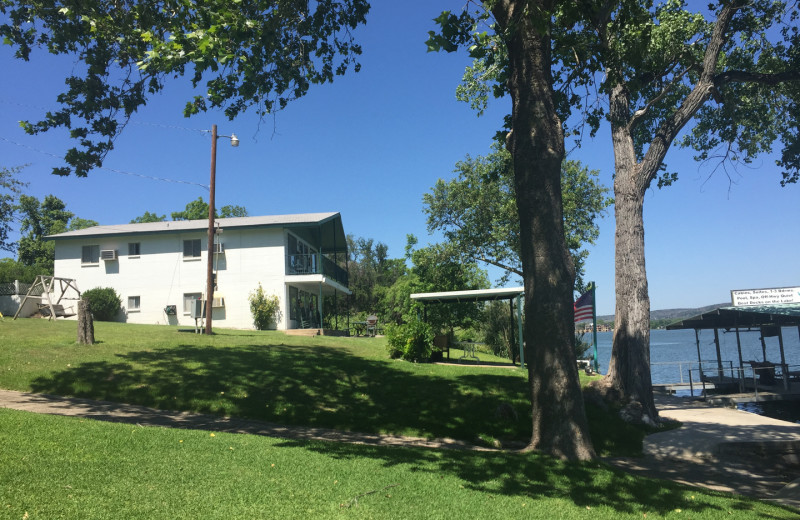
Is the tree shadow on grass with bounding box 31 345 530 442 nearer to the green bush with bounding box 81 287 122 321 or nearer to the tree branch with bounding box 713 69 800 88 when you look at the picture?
the tree branch with bounding box 713 69 800 88

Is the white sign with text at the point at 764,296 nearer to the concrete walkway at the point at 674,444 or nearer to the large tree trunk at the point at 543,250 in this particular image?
the concrete walkway at the point at 674,444

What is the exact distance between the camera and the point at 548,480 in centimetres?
610

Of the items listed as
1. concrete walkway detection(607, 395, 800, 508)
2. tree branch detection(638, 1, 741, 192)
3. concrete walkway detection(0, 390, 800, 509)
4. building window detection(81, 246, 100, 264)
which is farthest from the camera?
building window detection(81, 246, 100, 264)

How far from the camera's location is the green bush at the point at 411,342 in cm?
1644

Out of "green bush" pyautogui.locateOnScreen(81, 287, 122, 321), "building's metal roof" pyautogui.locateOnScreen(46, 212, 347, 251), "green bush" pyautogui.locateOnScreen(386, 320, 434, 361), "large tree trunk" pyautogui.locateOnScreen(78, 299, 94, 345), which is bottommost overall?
"green bush" pyautogui.locateOnScreen(386, 320, 434, 361)

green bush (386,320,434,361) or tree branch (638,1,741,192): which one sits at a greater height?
tree branch (638,1,741,192)

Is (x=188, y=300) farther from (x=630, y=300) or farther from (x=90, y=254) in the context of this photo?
(x=630, y=300)

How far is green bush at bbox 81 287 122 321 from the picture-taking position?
26969 millimetres

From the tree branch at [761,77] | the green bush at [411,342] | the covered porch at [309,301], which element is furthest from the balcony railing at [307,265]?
the tree branch at [761,77]

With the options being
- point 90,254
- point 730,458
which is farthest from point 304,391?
point 90,254

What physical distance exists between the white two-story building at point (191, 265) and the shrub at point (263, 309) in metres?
0.26

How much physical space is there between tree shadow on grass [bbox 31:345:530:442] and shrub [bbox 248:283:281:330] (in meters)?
12.3

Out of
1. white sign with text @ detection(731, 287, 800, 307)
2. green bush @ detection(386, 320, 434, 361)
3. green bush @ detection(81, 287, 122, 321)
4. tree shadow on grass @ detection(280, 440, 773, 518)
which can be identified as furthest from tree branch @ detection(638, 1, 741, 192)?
green bush @ detection(81, 287, 122, 321)

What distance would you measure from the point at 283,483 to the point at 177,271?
25391 mm
